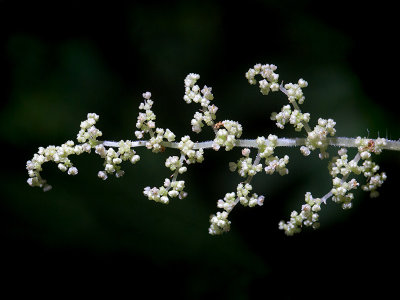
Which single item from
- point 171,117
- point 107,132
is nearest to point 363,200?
point 171,117

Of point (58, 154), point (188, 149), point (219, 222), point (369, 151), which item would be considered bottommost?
point (219, 222)

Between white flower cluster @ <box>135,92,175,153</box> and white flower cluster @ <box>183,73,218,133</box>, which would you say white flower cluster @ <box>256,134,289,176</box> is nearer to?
white flower cluster @ <box>183,73,218,133</box>

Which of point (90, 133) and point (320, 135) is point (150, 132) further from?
point (320, 135)

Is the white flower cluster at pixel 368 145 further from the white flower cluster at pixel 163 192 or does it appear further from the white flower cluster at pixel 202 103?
the white flower cluster at pixel 163 192

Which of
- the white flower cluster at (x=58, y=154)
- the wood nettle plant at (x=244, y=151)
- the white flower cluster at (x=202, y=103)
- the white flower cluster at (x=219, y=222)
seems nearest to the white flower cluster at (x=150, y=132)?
the wood nettle plant at (x=244, y=151)

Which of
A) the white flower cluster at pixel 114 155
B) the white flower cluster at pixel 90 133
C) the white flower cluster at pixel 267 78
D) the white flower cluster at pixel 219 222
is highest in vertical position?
the white flower cluster at pixel 267 78

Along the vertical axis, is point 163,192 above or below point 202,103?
below

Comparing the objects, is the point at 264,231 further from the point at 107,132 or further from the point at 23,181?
the point at 23,181

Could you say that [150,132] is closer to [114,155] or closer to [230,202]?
[114,155]

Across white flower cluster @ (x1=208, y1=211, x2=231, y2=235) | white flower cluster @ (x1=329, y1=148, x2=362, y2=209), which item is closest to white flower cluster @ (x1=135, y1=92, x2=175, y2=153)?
white flower cluster @ (x1=208, y1=211, x2=231, y2=235)

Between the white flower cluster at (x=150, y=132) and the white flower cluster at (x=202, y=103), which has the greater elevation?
the white flower cluster at (x=202, y=103)

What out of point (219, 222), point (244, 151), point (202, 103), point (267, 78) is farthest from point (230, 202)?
point (267, 78)
